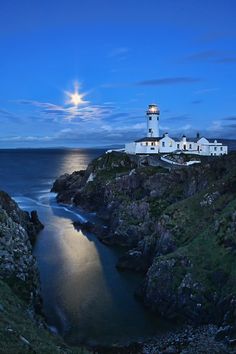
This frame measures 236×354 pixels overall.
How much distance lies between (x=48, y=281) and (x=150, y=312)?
14.7 m

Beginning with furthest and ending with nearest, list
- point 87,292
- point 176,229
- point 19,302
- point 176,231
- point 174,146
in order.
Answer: point 174,146 < point 176,229 < point 176,231 < point 87,292 < point 19,302

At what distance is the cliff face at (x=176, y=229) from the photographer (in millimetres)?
42188

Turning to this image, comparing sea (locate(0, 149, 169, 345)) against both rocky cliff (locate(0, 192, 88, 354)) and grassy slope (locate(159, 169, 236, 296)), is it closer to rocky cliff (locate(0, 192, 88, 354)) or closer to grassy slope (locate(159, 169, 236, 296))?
rocky cliff (locate(0, 192, 88, 354))

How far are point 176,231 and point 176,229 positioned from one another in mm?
373

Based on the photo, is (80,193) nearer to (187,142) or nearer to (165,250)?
(187,142)

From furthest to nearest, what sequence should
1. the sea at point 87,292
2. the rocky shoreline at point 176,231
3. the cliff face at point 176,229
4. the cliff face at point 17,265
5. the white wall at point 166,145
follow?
1. the white wall at point 166,145
2. the cliff face at point 176,229
3. the rocky shoreline at point 176,231
4. the sea at point 87,292
5. the cliff face at point 17,265

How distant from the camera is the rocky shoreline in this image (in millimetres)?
41812

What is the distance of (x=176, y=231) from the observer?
2259 inches

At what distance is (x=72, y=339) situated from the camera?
37781 mm

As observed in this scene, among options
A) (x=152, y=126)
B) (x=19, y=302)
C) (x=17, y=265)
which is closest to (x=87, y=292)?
(x=17, y=265)

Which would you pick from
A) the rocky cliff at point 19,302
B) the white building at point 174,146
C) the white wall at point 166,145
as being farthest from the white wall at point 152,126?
the rocky cliff at point 19,302

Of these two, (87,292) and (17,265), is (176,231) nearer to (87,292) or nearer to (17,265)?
(87,292)

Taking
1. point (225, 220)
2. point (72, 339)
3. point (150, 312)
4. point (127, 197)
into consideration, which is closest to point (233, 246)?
point (225, 220)

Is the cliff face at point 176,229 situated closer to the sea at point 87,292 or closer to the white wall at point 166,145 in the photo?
the sea at point 87,292
